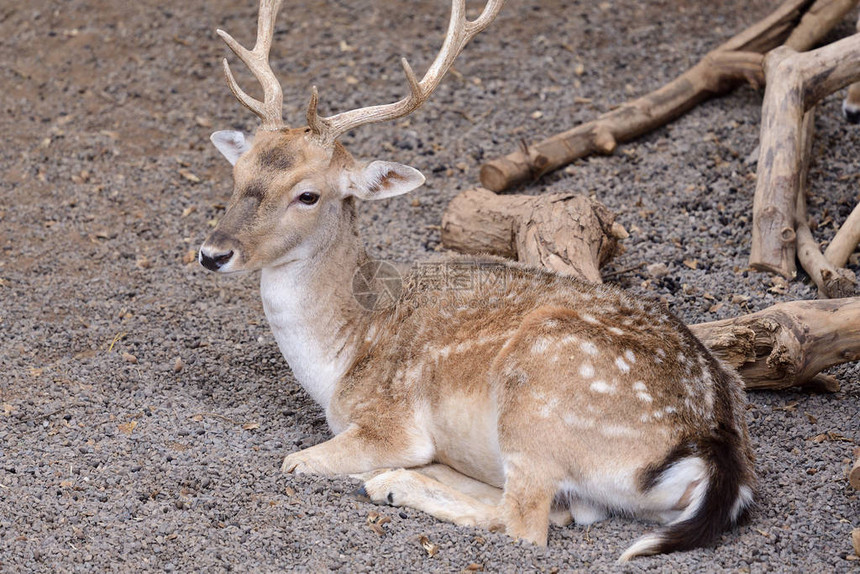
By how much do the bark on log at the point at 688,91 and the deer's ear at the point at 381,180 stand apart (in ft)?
8.61

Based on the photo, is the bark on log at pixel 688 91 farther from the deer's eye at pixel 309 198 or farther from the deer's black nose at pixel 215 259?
the deer's black nose at pixel 215 259

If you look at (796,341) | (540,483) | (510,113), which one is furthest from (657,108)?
(540,483)

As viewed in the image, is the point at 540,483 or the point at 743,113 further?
the point at 743,113

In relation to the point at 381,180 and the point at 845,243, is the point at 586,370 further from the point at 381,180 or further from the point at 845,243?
the point at 845,243

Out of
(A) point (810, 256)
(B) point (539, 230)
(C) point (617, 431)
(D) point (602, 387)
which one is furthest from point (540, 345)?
(A) point (810, 256)

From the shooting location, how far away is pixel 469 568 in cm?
432

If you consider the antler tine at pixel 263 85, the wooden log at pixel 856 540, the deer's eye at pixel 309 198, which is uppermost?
the antler tine at pixel 263 85

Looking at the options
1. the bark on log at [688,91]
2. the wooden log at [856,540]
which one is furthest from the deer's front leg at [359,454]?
the bark on log at [688,91]

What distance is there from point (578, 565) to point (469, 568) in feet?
1.58

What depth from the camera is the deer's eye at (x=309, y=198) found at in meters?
5.31

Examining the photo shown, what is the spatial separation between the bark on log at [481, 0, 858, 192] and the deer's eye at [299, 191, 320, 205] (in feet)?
9.56

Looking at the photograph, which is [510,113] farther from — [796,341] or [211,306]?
[796,341]

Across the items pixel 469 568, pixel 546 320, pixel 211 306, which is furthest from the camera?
pixel 211 306

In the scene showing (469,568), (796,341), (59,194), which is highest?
(796,341)
